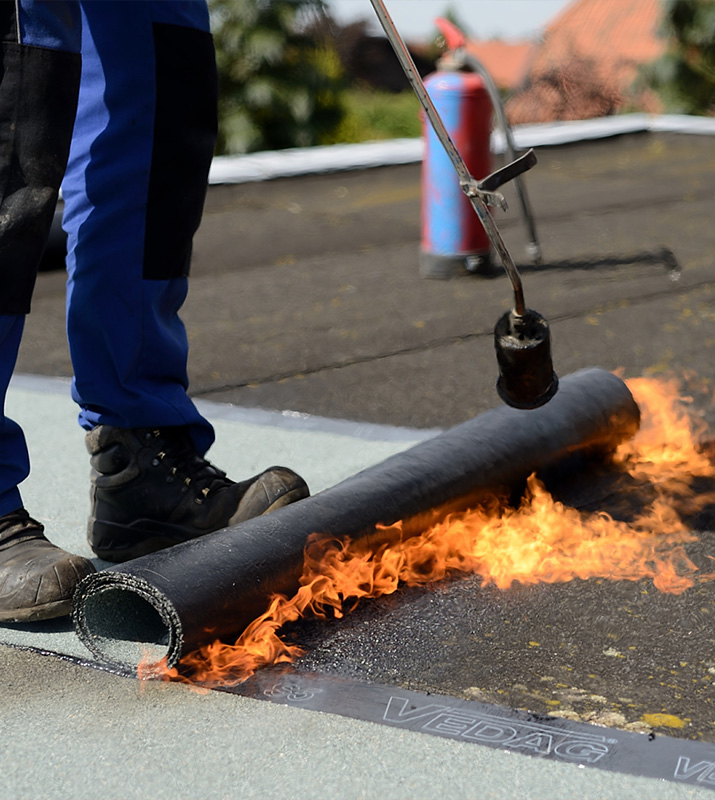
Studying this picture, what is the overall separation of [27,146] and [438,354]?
2.61 m

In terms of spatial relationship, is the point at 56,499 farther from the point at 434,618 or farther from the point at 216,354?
the point at 216,354

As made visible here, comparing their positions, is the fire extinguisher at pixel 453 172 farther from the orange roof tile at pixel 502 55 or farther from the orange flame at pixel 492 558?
the orange roof tile at pixel 502 55

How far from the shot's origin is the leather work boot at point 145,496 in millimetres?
2578

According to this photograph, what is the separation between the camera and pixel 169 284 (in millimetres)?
2652

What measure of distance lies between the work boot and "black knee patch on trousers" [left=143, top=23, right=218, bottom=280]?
657mm

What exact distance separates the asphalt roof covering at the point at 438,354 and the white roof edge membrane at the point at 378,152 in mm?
154

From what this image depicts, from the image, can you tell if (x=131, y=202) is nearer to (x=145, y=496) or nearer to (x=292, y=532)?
(x=145, y=496)

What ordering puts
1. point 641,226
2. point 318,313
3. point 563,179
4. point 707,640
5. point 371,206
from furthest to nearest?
1. point 563,179
2. point 371,206
3. point 641,226
4. point 318,313
5. point 707,640

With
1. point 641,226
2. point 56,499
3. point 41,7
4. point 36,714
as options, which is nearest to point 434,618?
point 36,714

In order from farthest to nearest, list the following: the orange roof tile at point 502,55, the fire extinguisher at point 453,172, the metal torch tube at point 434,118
→ the orange roof tile at point 502,55, the fire extinguisher at point 453,172, the metal torch tube at point 434,118

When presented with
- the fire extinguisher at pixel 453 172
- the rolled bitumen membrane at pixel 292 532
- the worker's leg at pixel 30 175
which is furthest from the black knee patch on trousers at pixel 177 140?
the fire extinguisher at pixel 453 172

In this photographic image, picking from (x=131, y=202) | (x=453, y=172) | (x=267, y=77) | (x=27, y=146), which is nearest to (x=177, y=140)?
(x=131, y=202)

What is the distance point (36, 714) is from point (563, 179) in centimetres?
862

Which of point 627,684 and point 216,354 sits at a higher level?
point 627,684
